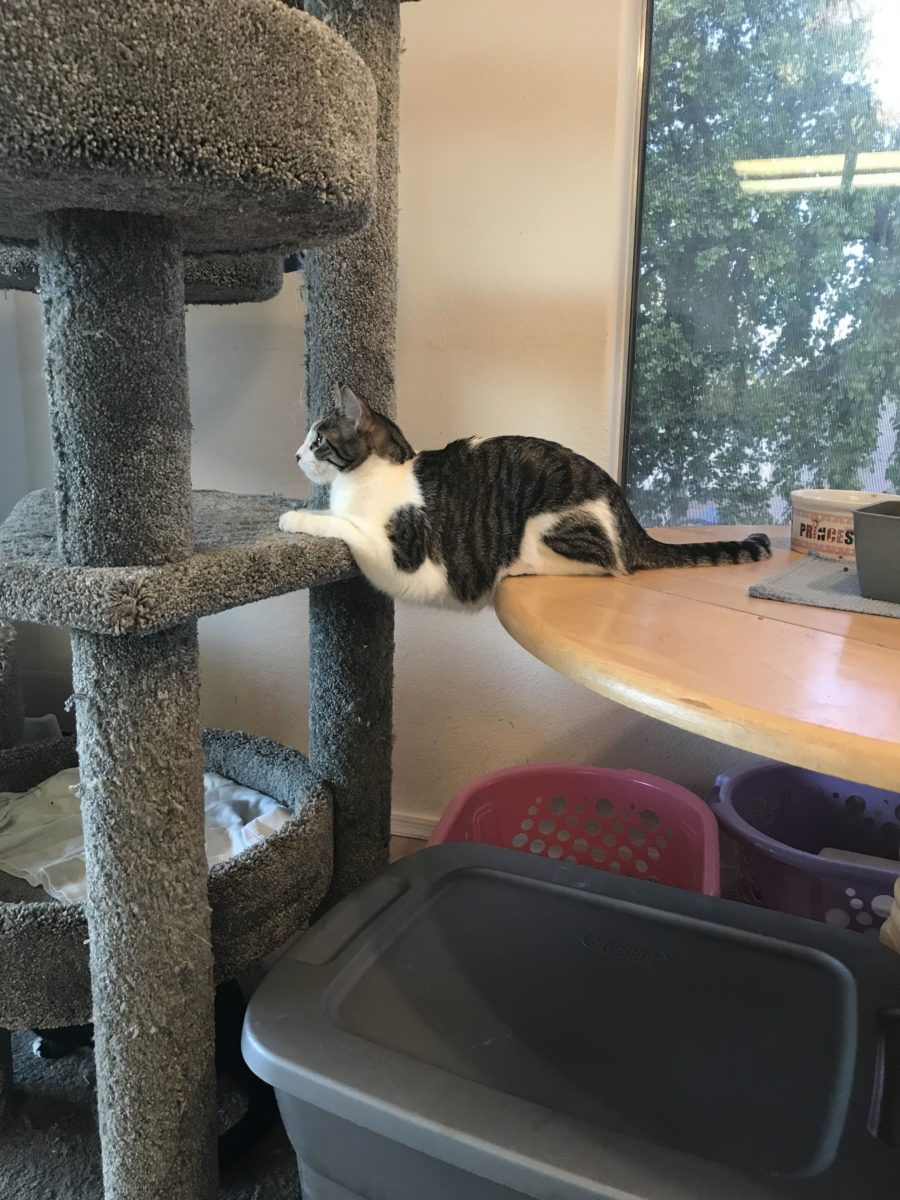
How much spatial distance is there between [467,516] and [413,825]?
2.54 feet

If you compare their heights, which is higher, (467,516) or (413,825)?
(467,516)

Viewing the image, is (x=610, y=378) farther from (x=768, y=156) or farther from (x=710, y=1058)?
(x=710, y=1058)

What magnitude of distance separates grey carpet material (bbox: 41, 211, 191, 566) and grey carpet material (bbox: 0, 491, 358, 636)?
3 cm

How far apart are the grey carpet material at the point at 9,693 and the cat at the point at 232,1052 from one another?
0.47 metres

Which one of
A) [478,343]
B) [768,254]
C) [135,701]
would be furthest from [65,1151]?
[768,254]

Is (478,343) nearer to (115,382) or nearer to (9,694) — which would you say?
(115,382)

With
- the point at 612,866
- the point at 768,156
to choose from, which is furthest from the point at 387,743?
the point at 768,156

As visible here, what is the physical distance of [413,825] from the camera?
152 centimetres

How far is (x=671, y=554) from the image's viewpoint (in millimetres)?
918

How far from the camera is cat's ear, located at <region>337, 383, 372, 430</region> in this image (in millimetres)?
895

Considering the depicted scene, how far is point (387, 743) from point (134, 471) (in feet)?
1.66

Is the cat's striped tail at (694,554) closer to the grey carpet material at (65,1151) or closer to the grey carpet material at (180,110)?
the grey carpet material at (180,110)

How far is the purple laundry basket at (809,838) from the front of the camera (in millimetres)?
960

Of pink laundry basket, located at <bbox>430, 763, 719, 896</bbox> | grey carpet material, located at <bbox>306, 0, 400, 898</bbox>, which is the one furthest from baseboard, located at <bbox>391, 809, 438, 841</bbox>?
grey carpet material, located at <bbox>306, 0, 400, 898</bbox>
